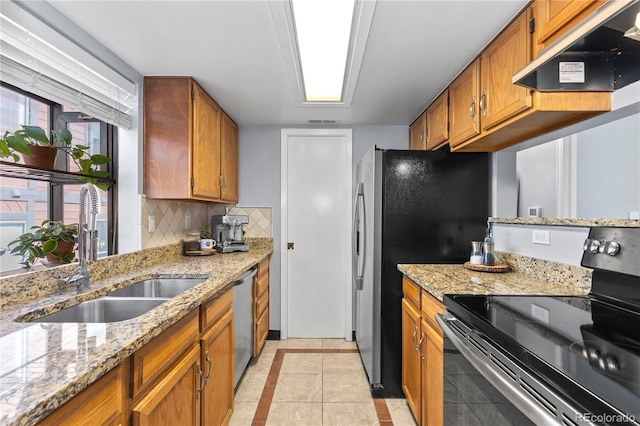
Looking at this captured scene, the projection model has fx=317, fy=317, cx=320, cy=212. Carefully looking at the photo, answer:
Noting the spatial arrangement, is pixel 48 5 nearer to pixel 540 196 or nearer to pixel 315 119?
pixel 315 119

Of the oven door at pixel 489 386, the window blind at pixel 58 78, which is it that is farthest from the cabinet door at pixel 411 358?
the window blind at pixel 58 78

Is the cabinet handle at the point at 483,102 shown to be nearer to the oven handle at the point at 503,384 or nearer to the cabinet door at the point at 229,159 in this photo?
the oven handle at the point at 503,384

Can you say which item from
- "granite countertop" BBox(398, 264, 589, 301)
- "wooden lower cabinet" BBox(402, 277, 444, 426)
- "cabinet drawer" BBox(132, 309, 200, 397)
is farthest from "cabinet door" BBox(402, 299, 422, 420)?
"cabinet drawer" BBox(132, 309, 200, 397)

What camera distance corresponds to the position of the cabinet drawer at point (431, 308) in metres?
1.50

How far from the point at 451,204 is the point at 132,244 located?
6.96ft

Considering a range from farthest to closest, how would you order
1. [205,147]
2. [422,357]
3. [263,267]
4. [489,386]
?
[263,267]
[205,147]
[422,357]
[489,386]

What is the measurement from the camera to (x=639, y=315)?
3.68 ft

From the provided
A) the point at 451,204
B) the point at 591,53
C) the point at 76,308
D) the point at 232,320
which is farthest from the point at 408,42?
the point at 76,308

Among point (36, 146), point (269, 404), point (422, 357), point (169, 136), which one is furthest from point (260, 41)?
point (269, 404)

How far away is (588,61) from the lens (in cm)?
117

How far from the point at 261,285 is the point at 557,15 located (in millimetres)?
2554

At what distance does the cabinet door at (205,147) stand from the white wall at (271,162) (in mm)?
664

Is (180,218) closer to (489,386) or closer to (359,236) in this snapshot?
(359,236)

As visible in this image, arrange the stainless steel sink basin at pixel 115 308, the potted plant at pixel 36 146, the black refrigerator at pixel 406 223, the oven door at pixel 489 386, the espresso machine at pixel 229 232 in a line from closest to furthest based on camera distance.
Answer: the oven door at pixel 489 386 → the potted plant at pixel 36 146 → the stainless steel sink basin at pixel 115 308 → the black refrigerator at pixel 406 223 → the espresso machine at pixel 229 232
